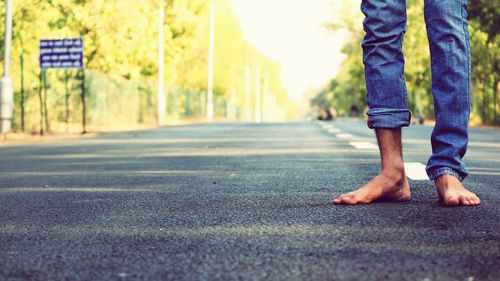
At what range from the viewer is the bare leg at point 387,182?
364cm

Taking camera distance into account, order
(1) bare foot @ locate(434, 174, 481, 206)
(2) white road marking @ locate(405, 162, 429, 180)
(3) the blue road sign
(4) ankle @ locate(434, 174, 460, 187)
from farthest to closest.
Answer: (3) the blue road sign → (2) white road marking @ locate(405, 162, 429, 180) → (4) ankle @ locate(434, 174, 460, 187) → (1) bare foot @ locate(434, 174, 481, 206)

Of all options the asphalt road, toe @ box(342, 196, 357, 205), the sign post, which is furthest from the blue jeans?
the sign post

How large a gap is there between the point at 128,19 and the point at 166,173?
20.4 m

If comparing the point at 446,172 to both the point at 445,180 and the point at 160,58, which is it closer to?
the point at 445,180

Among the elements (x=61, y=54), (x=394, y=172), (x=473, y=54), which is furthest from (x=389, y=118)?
(x=473, y=54)

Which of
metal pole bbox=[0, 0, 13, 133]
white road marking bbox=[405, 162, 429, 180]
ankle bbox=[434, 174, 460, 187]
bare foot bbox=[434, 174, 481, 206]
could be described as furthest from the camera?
metal pole bbox=[0, 0, 13, 133]

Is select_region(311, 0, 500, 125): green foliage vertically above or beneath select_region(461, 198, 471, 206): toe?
above

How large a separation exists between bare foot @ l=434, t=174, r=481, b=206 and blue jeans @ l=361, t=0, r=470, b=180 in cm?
5

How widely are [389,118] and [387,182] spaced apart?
30 cm

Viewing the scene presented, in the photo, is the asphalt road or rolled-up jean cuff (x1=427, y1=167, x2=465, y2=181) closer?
the asphalt road

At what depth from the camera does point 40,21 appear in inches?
864

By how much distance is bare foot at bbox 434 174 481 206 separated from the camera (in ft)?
11.3

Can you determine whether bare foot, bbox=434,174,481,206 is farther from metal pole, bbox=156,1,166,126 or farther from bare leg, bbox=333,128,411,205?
metal pole, bbox=156,1,166,126

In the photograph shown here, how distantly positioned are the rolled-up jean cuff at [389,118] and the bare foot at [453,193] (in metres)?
0.32
